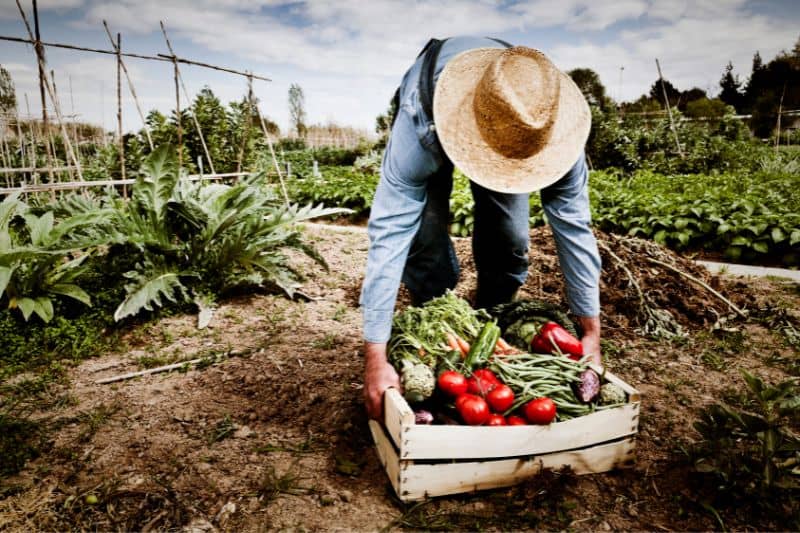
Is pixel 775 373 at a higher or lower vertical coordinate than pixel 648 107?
lower

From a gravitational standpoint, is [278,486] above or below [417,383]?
below

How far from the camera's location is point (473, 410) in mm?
1744

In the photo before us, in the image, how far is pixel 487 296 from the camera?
3.22 m

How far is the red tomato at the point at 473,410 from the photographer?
1.74m

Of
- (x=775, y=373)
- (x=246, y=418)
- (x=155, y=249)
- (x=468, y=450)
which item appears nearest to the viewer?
(x=468, y=450)

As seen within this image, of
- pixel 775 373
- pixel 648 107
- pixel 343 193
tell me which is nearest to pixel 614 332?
pixel 775 373

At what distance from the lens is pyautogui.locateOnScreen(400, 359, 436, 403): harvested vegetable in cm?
183

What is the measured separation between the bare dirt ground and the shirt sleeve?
0.67 m

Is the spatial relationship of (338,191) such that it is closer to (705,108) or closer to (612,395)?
(612,395)

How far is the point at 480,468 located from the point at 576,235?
3.46 feet

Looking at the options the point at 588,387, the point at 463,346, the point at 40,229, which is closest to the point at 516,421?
the point at 588,387

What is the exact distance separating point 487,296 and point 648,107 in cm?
2070

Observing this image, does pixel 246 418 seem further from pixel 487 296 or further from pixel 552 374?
pixel 487 296

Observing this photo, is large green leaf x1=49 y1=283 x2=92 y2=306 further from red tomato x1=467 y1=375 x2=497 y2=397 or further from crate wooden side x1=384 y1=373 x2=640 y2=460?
red tomato x1=467 y1=375 x2=497 y2=397
